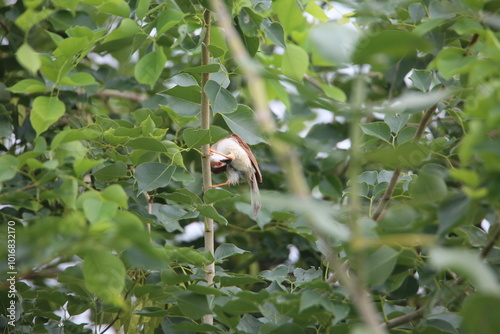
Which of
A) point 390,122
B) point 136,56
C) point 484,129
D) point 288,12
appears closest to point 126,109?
point 136,56

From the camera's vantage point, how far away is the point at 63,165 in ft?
6.31

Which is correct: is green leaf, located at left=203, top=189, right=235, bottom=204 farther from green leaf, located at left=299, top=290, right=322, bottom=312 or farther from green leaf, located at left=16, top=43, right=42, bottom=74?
green leaf, located at left=16, top=43, right=42, bottom=74

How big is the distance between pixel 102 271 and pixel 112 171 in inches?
30.8

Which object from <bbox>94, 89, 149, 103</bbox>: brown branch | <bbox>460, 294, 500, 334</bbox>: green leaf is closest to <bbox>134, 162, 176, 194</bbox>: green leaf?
<bbox>460, 294, 500, 334</bbox>: green leaf

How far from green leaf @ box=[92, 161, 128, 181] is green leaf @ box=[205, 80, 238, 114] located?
458 millimetres

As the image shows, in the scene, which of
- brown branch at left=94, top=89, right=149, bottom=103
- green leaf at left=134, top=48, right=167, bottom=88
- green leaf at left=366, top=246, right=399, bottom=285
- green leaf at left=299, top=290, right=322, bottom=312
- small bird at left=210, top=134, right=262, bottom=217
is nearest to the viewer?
green leaf at left=366, top=246, right=399, bottom=285

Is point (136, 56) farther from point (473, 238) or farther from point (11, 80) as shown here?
point (473, 238)

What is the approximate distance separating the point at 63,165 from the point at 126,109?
246 cm

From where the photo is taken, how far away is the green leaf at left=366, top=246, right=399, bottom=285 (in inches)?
60.0

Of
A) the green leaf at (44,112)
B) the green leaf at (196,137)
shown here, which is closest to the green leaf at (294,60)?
the green leaf at (196,137)

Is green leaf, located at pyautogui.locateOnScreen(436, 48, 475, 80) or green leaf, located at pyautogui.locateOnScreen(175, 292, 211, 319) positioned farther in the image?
green leaf, located at pyautogui.locateOnScreen(175, 292, 211, 319)

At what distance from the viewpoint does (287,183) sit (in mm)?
2461

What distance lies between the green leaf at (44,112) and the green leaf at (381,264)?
116cm

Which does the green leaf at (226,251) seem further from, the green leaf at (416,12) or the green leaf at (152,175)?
the green leaf at (416,12)
